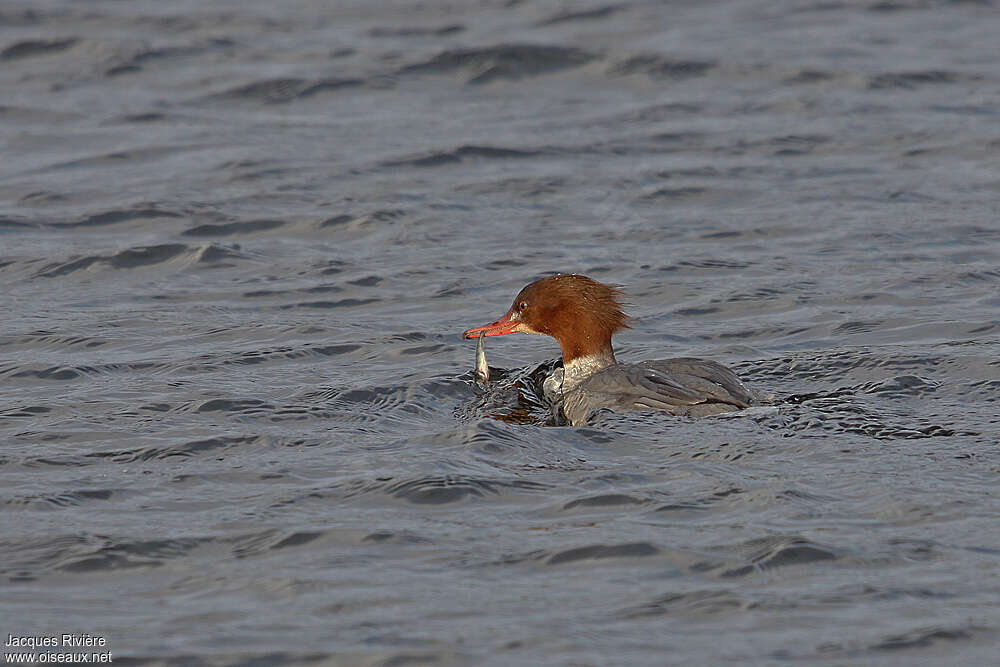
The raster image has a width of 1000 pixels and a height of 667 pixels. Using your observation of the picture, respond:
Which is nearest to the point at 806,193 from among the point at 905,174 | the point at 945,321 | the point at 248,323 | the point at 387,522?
the point at 905,174

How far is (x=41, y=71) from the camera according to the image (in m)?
16.4

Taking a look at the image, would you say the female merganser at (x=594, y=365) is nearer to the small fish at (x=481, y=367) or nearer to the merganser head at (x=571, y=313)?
the merganser head at (x=571, y=313)

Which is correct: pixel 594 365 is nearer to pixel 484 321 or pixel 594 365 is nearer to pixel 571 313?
pixel 571 313

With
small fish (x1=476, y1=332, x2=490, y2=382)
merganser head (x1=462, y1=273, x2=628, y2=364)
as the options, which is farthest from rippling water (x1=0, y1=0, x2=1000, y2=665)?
merganser head (x1=462, y1=273, x2=628, y2=364)

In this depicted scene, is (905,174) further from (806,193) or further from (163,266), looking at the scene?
(163,266)

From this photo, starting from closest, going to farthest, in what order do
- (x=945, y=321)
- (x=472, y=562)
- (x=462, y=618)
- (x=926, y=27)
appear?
1. (x=462, y=618)
2. (x=472, y=562)
3. (x=945, y=321)
4. (x=926, y=27)

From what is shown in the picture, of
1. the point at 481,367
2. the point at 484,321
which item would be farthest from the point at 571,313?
the point at 484,321

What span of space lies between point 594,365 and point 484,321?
53.5 inches

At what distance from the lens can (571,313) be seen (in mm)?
8984

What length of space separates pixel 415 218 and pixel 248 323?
8.83 feet

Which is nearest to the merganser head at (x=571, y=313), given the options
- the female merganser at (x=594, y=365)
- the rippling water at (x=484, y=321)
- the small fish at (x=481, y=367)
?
the female merganser at (x=594, y=365)

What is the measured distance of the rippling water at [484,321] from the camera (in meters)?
5.73

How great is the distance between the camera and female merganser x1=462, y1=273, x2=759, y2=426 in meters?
8.05

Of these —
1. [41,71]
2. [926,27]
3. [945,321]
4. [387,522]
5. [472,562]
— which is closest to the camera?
[472,562]
